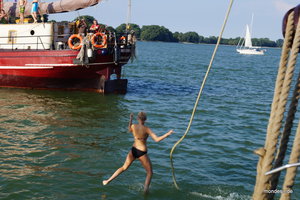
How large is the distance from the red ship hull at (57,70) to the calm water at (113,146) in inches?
21.3

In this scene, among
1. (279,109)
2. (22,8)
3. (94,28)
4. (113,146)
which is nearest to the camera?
(279,109)

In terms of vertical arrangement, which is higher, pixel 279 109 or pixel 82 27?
pixel 82 27

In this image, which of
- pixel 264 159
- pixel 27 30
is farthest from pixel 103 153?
pixel 27 30

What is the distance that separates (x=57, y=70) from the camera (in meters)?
18.9

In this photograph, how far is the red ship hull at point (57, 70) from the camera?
1852cm

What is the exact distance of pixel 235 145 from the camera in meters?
12.0

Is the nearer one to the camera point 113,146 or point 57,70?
point 113,146

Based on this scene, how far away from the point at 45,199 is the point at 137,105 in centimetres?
1083

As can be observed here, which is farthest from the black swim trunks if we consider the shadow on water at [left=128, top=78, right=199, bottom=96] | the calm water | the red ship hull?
the shadow on water at [left=128, top=78, right=199, bottom=96]

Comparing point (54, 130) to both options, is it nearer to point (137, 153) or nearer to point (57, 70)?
point (137, 153)

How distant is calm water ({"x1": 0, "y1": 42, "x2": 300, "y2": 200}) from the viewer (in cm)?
→ 818

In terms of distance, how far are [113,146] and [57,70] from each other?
29.4 feet

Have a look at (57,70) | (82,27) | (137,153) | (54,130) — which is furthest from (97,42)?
(137,153)

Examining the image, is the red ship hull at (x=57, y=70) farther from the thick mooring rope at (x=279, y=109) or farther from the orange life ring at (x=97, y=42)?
the thick mooring rope at (x=279, y=109)
